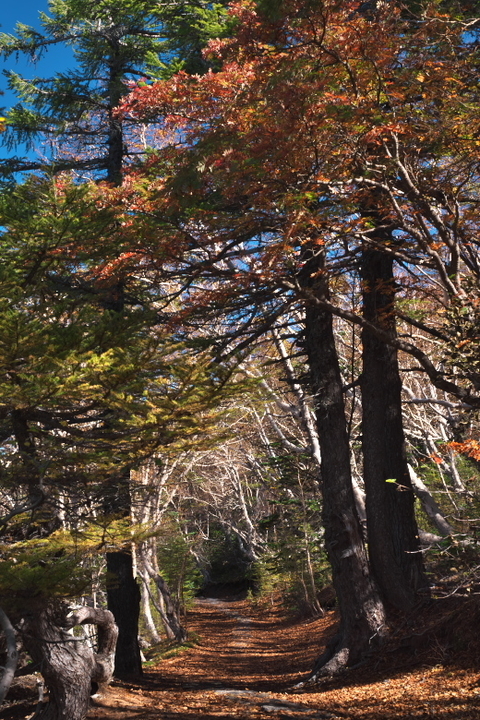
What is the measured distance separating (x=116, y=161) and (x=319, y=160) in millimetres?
6010

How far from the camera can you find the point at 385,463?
9289mm

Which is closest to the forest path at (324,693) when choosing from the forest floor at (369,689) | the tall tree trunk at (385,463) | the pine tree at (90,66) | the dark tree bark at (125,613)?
the forest floor at (369,689)

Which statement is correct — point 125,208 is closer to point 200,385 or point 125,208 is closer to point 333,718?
point 200,385

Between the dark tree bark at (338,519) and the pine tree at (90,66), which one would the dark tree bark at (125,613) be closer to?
the dark tree bark at (338,519)

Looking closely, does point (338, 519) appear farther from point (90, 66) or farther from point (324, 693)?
point (90, 66)

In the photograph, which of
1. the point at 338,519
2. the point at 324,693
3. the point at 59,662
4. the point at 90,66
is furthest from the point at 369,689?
the point at 90,66

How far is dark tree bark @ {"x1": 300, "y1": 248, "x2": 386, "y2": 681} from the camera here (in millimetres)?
8648

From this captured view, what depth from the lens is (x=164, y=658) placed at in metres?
15.1

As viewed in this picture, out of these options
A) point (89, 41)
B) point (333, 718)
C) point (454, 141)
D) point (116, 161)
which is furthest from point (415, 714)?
point (89, 41)

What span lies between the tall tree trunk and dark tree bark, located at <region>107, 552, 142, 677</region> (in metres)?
4.19

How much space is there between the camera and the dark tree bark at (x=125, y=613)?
1025cm

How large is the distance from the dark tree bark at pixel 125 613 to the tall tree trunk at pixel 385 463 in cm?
419

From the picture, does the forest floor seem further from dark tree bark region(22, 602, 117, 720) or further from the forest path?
dark tree bark region(22, 602, 117, 720)

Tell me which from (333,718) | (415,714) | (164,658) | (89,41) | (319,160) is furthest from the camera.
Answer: (164,658)
